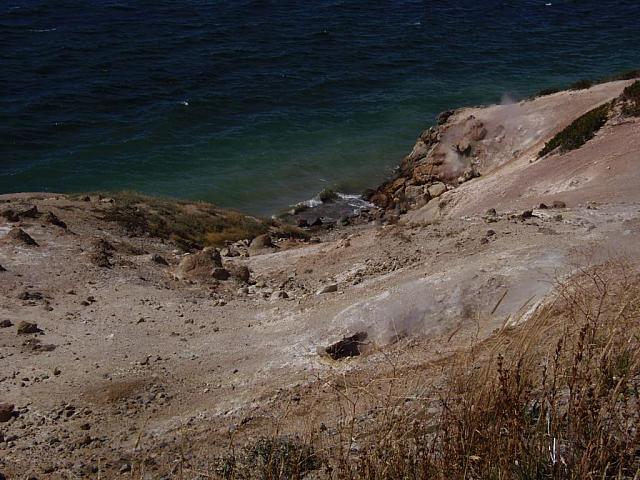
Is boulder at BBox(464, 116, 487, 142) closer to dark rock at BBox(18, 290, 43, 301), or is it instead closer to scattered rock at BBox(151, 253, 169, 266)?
scattered rock at BBox(151, 253, 169, 266)

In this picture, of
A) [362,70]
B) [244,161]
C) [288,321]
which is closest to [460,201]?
[288,321]

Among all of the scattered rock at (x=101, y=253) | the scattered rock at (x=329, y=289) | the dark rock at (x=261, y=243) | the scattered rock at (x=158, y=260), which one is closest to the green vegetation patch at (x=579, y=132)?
the dark rock at (x=261, y=243)

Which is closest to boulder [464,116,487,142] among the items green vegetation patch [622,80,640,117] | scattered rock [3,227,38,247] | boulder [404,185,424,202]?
boulder [404,185,424,202]

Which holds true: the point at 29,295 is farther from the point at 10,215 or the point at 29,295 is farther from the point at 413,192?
the point at 413,192

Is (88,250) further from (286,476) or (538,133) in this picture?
(538,133)

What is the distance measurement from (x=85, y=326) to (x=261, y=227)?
1136cm

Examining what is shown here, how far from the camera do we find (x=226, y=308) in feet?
47.7

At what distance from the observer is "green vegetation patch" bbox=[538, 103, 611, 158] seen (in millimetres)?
21391

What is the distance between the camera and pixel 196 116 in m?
37.8

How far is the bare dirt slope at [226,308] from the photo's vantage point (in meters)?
10.1

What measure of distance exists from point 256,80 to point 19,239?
2664 centimetres

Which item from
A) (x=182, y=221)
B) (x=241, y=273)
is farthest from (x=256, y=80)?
(x=241, y=273)

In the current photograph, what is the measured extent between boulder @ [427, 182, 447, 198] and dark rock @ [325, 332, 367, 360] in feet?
53.9

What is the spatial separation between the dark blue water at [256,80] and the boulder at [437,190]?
18.5 feet
